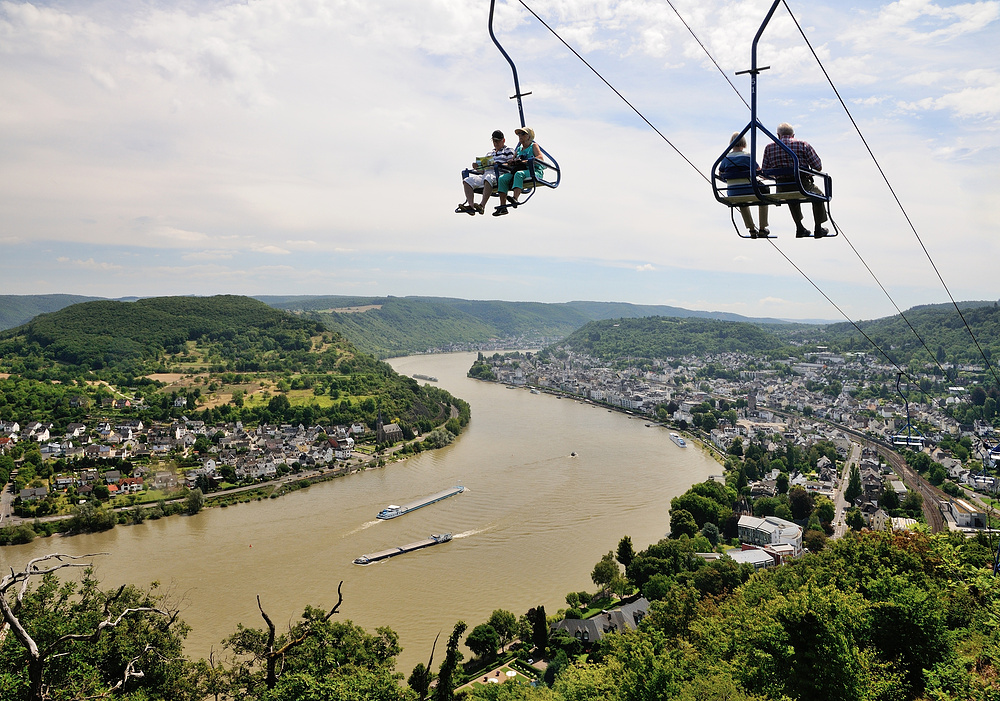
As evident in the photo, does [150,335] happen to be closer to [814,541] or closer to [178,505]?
[178,505]

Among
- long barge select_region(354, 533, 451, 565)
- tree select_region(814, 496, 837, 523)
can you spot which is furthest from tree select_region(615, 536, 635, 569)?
tree select_region(814, 496, 837, 523)

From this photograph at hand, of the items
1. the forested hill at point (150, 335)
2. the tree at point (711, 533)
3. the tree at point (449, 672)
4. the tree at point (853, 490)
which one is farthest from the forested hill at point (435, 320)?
the tree at point (449, 672)

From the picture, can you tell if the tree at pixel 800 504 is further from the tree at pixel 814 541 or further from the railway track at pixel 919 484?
the railway track at pixel 919 484

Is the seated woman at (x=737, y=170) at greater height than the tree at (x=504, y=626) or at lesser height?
greater

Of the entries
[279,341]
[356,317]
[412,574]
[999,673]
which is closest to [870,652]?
[999,673]

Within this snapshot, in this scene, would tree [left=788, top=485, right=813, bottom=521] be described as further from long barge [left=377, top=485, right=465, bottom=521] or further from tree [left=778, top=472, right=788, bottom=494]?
long barge [left=377, top=485, right=465, bottom=521]

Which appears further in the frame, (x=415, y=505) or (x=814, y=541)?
(x=415, y=505)

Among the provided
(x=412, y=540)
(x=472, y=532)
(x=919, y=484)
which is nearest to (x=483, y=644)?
(x=412, y=540)
